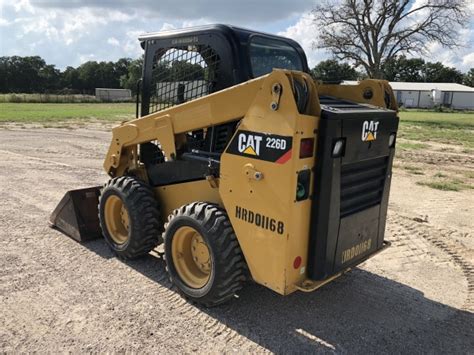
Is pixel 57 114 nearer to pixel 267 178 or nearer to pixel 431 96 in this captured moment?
pixel 267 178

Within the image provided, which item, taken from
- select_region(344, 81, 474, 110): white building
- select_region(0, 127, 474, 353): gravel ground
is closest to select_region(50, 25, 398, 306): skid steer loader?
select_region(0, 127, 474, 353): gravel ground

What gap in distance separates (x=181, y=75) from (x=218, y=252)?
1.89 m

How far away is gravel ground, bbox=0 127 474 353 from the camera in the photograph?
3383 mm

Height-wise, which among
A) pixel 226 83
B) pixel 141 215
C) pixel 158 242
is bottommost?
pixel 158 242

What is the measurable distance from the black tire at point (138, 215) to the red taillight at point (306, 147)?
1957 millimetres

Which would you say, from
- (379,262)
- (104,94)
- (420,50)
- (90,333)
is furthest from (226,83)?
(104,94)

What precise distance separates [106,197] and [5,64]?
93189mm

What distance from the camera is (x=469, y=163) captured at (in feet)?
38.3

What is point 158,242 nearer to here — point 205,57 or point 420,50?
point 205,57

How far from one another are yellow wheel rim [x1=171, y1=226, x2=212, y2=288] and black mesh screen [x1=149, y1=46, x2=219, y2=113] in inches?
53.6

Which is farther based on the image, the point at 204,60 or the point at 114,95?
the point at 114,95

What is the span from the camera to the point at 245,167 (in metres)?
3.44

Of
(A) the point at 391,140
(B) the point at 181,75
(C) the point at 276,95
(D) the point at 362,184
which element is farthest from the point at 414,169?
(C) the point at 276,95

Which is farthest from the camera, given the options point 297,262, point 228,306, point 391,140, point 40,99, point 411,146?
point 40,99
